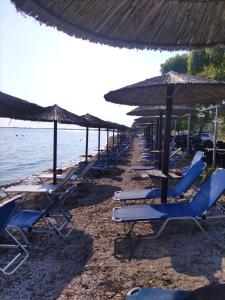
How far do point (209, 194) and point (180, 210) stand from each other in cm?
53

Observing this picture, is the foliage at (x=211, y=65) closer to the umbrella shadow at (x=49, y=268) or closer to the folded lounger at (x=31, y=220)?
the folded lounger at (x=31, y=220)

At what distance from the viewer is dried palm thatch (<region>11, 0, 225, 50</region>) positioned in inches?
97.2

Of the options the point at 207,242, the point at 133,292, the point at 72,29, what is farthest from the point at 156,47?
the point at 207,242

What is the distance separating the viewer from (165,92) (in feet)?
24.1

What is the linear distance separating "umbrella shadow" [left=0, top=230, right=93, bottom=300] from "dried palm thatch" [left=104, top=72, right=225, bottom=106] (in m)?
2.46

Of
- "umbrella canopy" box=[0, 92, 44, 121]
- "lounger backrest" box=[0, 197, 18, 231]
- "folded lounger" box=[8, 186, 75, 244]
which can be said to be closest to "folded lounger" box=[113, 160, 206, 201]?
"folded lounger" box=[8, 186, 75, 244]

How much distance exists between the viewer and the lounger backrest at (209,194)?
5.33 meters

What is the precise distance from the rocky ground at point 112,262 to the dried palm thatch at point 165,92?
2.29 metres

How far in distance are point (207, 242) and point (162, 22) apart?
135 inches

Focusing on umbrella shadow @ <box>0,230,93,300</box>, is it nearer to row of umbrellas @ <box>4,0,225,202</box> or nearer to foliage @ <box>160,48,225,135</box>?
row of umbrellas @ <box>4,0,225,202</box>

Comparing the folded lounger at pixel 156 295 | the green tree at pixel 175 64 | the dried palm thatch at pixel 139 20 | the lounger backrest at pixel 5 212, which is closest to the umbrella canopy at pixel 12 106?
the lounger backrest at pixel 5 212

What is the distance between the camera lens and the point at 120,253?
5020 millimetres

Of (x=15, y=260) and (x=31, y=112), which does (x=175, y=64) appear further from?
(x=15, y=260)

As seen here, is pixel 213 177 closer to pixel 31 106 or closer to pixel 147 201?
pixel 147 201
